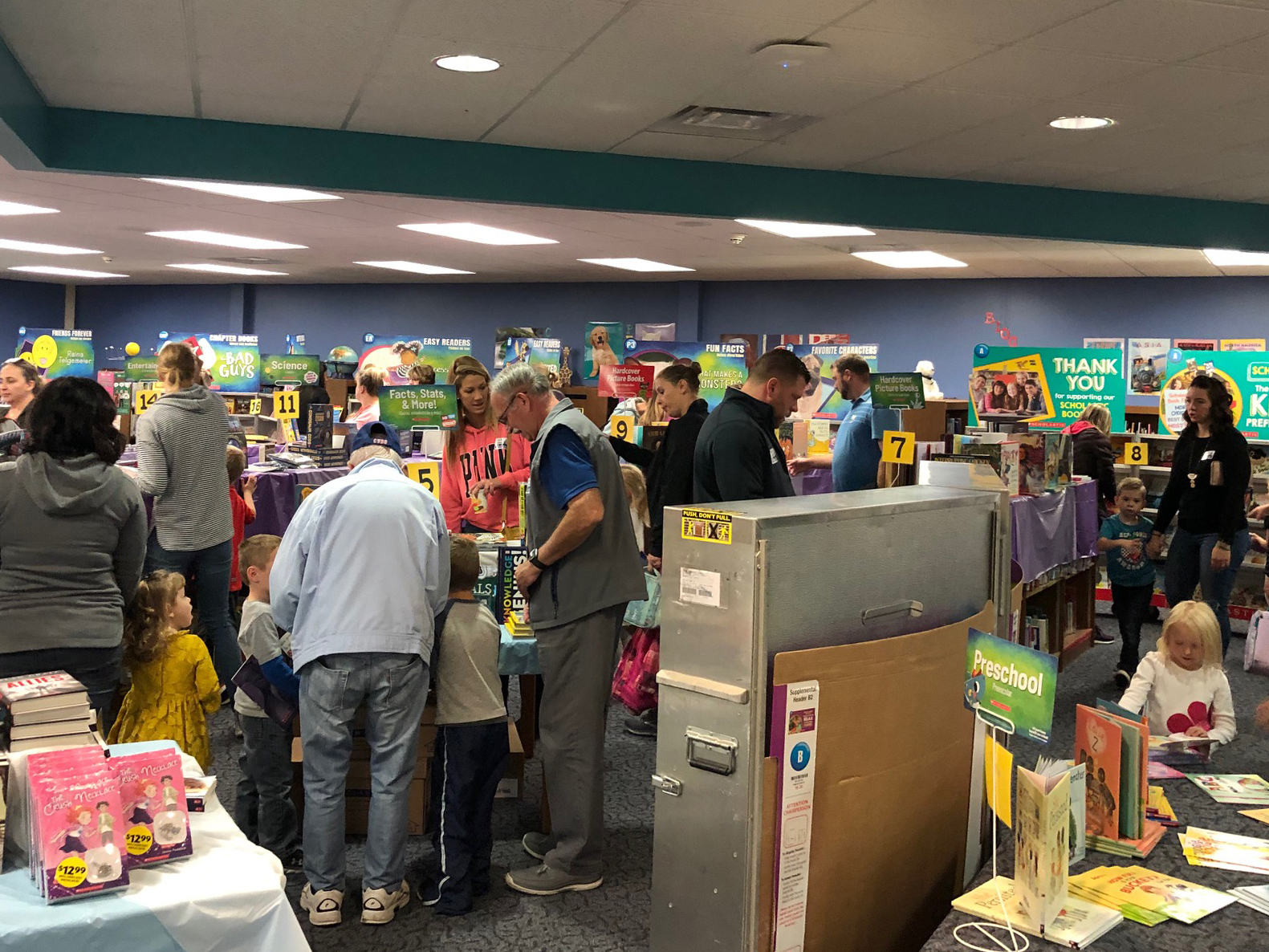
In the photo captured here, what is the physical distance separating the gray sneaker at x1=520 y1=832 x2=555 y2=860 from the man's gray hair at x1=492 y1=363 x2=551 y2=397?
151 cm

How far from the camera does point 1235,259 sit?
29.8ft

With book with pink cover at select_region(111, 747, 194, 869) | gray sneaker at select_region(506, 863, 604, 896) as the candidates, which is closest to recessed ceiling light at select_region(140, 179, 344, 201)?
gray sneaker at select_region(506, 863, 604, 896)

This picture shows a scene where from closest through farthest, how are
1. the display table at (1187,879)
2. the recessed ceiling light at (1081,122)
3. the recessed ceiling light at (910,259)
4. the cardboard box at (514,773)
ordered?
the display table at (1187,879)
the cardboard box at (514,773)
the recessed ceiling light at (1081,122)
the recessed ceiling light at (910,259)

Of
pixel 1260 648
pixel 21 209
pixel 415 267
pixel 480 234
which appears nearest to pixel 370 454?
pixel 1260 648

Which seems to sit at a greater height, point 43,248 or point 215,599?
point 43,248

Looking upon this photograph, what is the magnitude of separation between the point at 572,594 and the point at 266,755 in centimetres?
114

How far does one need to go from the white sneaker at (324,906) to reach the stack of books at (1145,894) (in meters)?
2.19

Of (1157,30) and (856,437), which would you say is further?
(856,437)

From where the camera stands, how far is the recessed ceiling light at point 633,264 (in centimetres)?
1157

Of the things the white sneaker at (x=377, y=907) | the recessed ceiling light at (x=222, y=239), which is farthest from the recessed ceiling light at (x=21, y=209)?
the white sneaker at (x=377, y=907)

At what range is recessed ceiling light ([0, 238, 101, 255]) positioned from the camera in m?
11.5

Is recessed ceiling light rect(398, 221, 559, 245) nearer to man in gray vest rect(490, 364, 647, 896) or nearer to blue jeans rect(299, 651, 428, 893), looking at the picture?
man in gray vest rect(490, 364, 647, 896)

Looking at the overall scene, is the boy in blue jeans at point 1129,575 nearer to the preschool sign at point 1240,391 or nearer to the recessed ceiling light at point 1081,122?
the preschool sign at point 1240,391

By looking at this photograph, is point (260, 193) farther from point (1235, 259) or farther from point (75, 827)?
point (1235, 259)
